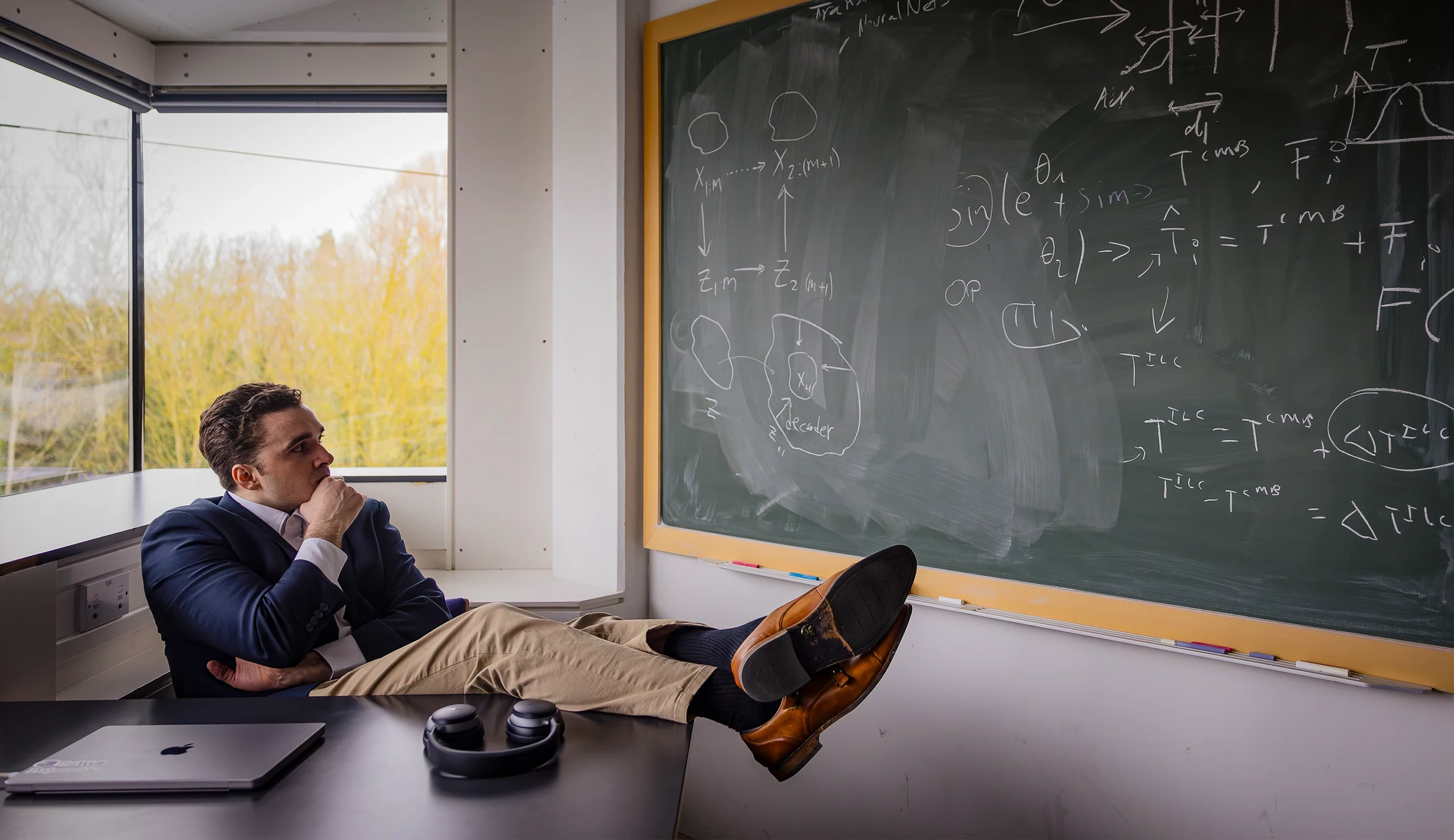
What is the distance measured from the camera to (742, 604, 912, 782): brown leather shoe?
55.6 inches

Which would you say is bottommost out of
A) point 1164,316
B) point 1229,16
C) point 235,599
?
point 235,599

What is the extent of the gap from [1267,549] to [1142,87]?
0.94m

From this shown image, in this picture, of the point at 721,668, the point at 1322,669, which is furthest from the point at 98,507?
the point at 1322,669

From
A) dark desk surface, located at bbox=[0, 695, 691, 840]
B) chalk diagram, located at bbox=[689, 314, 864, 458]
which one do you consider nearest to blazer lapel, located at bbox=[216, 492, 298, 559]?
dark desk surface, located at bbox=[0, 695, 691, 840]

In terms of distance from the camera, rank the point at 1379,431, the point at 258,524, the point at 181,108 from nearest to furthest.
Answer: the point at 1379,431
the point at 258,524
the point at 181,108

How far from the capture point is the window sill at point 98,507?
1809mm

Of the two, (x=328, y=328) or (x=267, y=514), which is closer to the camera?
(x=267, y=514)

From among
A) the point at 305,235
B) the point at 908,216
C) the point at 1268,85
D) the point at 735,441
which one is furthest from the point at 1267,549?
the point at 305,235

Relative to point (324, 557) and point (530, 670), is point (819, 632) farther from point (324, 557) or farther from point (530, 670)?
point (324, 557)

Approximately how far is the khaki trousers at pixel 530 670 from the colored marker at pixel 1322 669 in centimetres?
109

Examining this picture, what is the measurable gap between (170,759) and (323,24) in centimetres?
243

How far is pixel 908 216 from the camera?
6.57 ft

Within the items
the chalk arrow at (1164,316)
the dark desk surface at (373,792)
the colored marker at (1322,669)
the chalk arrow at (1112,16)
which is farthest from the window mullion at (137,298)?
the colored marker at (1322,669)

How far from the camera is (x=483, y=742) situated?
120 centimetres
